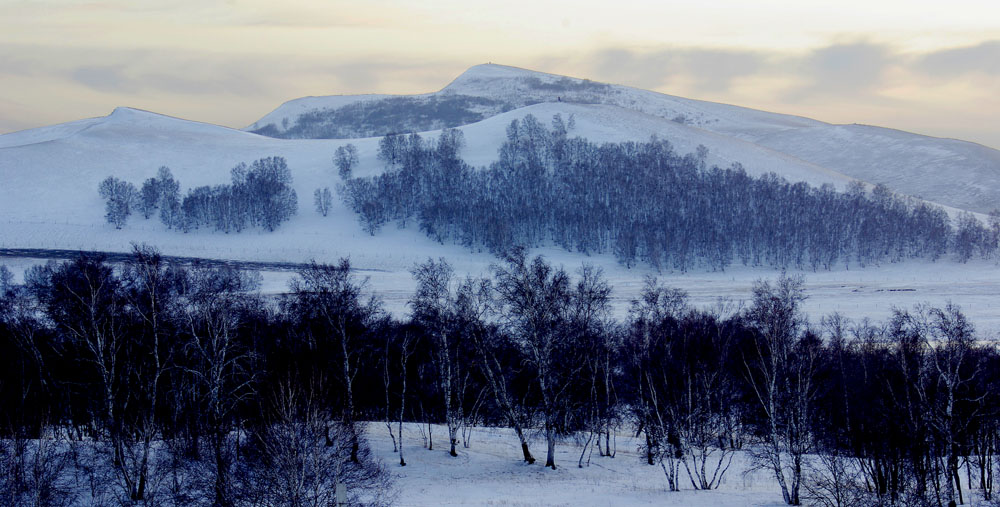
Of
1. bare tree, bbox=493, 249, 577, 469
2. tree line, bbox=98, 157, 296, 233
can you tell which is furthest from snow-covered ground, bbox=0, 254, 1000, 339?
tree line, bbox=98, 157, 296, 233

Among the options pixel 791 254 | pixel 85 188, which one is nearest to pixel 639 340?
pixel 791 254

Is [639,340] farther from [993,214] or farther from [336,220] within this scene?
[993,214]

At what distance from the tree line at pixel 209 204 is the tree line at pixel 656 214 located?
16.9 metres

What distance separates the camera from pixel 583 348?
145 feet

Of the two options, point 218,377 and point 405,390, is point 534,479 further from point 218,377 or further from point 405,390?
point 218,377

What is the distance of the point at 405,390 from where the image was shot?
40.9 meters

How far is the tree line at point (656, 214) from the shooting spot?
15338cm

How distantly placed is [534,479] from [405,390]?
27.1ft

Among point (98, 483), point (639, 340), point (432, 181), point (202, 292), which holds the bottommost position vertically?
point (98, 483)

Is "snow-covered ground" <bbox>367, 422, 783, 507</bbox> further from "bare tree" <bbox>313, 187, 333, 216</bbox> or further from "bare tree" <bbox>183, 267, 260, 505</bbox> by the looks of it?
"bare tree" <bbox>313, 187, 333, 216</bbox>

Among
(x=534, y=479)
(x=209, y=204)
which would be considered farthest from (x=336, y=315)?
(x=209, y=204)

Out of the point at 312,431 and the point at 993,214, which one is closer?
the point at 312,431

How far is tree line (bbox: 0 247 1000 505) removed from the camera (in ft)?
93.1

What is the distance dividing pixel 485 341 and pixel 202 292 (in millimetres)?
14447
